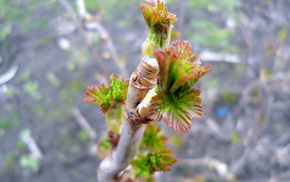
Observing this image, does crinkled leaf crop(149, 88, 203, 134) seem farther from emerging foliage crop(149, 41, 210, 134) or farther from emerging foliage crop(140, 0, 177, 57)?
emerging foliage crop(140, 0, 177, 57)

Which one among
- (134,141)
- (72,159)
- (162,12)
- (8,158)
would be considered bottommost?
(134,141)

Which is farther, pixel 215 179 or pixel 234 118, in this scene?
pixel 234 118

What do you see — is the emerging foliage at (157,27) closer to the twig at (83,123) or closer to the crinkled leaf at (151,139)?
the crinkled leaf at (151,139)

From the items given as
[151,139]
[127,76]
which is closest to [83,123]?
[127,76]

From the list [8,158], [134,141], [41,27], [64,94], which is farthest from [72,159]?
[134,141]

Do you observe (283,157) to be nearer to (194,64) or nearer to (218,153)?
(218,153)
